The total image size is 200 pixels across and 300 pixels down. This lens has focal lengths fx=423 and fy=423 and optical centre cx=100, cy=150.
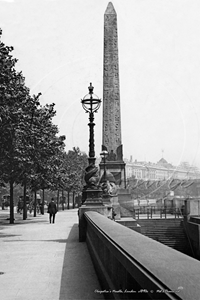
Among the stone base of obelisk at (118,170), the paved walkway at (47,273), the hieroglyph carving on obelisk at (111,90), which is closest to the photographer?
the paved walkway at (47,273)

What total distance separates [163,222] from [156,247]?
28.2 metres

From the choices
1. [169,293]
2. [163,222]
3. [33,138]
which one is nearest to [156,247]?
[169,293]

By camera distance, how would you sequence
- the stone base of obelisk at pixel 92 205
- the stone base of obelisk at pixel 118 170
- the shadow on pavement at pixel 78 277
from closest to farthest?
the shadow on pavement at pixel 78 277 → the stone base of obelisk at pixel 92 205 → the stone base of obelisk at pixel 118 170

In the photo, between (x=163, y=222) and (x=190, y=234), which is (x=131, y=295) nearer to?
(x=190, y=234)

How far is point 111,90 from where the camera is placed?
4053 cm

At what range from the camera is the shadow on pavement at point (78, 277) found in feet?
24.0

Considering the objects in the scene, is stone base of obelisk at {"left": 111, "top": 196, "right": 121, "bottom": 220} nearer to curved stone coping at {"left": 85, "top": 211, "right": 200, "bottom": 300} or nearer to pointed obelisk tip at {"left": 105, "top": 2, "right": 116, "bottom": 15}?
pointed obelisk tip at {"left": 105, "top": 2, "right": 116, "bottom": 15}

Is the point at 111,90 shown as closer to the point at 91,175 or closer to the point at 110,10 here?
the point at 110,10

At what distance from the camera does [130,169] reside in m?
133

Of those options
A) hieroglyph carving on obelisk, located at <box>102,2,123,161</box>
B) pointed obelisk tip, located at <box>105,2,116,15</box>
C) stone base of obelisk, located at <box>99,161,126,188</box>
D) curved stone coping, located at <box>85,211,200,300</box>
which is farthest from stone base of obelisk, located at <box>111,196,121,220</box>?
curved stone coping, located at <box>85,211,200,300</box>

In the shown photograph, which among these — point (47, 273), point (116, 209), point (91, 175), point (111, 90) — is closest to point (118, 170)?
point (111, 90)

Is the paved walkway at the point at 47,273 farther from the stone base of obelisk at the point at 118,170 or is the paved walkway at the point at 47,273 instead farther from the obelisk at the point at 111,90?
the stone base of obelisk at the point at 118,170

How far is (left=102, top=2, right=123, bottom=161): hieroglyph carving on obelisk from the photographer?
39844mm

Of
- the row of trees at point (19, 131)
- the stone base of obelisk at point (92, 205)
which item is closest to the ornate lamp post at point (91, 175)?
the stone base of obelisk at point (92, 205)
